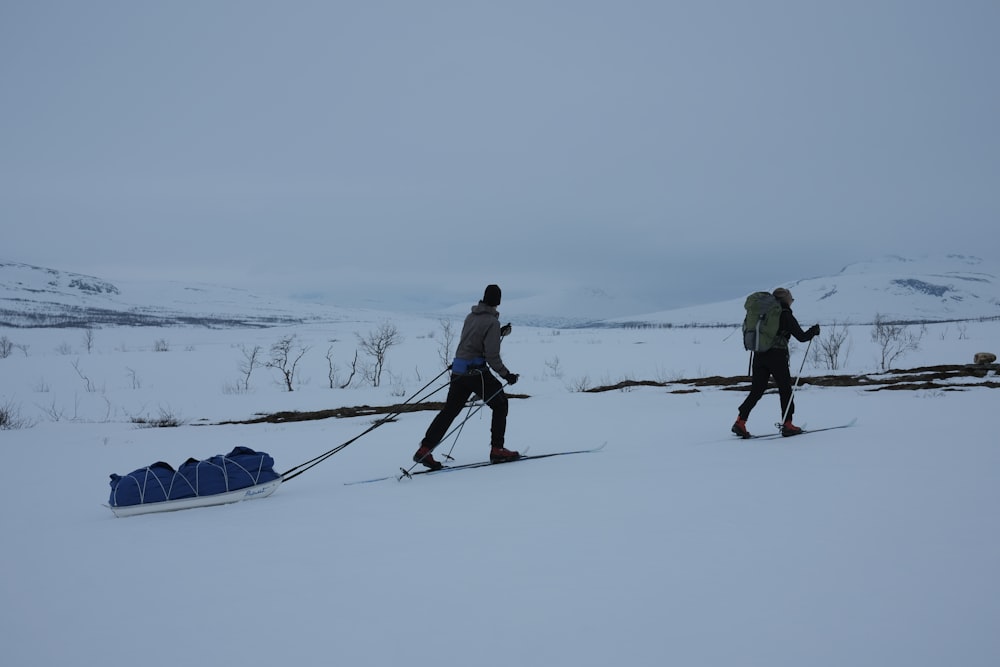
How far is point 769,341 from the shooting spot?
740cm

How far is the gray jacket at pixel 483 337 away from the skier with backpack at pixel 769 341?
3.42 metres

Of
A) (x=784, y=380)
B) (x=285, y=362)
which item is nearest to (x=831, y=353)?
(x=784, y=380)

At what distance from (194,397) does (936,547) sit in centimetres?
1772

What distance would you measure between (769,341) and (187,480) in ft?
22.0

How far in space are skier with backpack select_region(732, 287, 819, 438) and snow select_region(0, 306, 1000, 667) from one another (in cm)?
48

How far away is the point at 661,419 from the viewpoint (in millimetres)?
10297

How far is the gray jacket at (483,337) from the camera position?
21.0 ft

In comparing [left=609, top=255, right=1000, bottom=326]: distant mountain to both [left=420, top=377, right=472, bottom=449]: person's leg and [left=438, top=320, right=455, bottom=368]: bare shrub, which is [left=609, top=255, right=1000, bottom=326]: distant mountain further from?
[left=420, top=377, right=472, bottom=449]: person's leg

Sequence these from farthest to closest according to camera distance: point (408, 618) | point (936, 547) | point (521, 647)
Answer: point (936, 547) < point (408, 618) < point (521, 647)

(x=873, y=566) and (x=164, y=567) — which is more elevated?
(x=873, y=566)

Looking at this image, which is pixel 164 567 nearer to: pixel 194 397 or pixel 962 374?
pixel 194 397

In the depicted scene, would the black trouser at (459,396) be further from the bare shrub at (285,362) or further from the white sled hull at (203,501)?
the bare shrub at (285,362)

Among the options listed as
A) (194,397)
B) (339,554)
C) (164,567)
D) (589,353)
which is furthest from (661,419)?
(589,353)

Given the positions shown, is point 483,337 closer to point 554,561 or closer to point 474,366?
point 474,366
